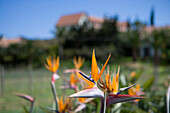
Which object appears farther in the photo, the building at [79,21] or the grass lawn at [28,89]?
the building at [79,21]

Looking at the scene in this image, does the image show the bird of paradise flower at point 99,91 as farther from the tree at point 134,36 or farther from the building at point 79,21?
the building at point 79,21

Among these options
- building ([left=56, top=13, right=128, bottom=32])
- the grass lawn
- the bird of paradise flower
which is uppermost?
building ([left=56, top=13, right=128, bottom=32])

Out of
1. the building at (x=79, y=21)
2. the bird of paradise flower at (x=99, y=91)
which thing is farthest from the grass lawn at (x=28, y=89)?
the building at (x=79, y=21)

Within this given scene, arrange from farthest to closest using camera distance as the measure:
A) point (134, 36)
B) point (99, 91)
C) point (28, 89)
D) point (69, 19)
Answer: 1. point (69, 19)
2. point (134, 36)
3. point (28, 89)
4. point (99, 91)

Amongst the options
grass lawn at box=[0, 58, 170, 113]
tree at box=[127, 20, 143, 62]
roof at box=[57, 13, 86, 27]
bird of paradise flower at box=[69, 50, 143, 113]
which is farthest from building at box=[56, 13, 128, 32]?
bird of paradise flower at box=[69, 50, 143, 113]

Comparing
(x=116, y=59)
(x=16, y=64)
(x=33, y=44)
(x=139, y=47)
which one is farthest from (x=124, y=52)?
(x=16, y=64)

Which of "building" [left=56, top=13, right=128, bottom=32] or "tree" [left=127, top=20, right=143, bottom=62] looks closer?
"tree" [left=127, top=20, right=143, bottom=62]

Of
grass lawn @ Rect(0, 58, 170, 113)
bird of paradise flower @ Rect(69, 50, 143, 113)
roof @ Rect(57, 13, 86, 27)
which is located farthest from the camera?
roof @ Rect(57, 13, 86, 27)

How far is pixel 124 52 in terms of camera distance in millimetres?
19875

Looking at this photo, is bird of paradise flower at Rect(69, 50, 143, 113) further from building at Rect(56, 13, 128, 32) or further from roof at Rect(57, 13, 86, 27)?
roof at Rect(57, 13, 86, 27)

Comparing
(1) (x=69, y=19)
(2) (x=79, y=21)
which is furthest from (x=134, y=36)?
(1) (x=69, y=19)

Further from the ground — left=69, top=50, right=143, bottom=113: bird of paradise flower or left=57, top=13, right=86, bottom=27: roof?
left=57, top=13, right=86, bottom=27: roof

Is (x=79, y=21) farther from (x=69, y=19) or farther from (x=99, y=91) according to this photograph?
(x=99, y=91)

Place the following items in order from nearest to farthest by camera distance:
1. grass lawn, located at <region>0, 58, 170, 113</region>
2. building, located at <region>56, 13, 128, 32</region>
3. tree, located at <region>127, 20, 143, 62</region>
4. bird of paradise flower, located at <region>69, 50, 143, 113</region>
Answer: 1. bird of paradise flower, located at <region>69, 50, 143, 113</region>
2. grass lawn, located at <region>0, 58, 170, 113</region>
3. tree, located at <region>127, 20, 143, 62</region>
4. building, located at <region>56, 13, 128, 32</region>
